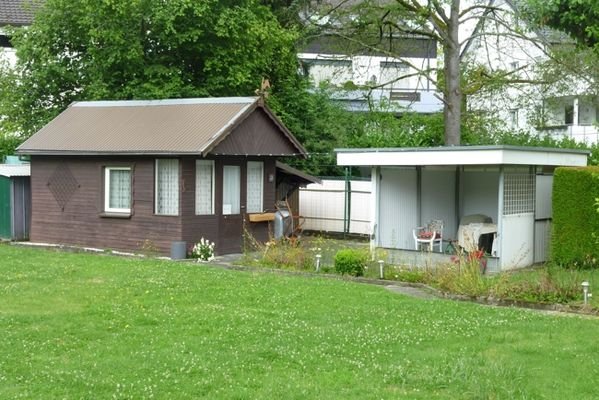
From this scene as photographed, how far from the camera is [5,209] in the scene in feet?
79.7

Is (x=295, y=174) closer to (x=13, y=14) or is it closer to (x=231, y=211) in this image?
(x=231, y=211)

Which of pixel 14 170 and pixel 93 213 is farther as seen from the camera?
pixel 14 170

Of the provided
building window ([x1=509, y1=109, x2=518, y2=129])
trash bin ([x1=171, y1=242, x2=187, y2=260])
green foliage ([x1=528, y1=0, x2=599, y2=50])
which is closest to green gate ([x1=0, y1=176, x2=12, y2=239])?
trash bin ([x1=171, y1=242, x2=187, y2=260])

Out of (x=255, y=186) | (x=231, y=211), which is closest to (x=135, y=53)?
(x=255, y=186)

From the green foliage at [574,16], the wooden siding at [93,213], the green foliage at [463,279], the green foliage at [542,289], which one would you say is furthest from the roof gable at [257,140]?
the green foliage at [574,16]

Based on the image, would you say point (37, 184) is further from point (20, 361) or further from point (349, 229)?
point (20, 361)

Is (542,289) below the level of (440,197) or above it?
below

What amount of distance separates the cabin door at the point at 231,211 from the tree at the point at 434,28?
830 centimetres

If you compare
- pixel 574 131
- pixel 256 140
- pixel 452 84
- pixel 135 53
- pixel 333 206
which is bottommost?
pixel 333 206

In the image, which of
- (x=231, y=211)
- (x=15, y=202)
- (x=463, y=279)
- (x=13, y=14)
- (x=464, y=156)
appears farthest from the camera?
(x=13, y=14)

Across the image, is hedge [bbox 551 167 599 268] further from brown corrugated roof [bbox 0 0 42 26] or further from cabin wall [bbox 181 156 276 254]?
brown corrugated roof [bbox 0 0 42 26]

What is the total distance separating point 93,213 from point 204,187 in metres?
3.30

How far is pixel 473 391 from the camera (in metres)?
7.48

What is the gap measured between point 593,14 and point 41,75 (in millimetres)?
24183
